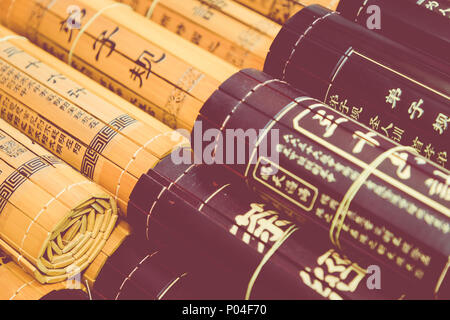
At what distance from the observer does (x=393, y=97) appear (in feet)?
7.33

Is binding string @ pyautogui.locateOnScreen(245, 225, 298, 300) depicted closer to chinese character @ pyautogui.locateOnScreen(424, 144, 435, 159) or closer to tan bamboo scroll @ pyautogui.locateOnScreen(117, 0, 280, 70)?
chinese character @ pyautogui.locateOnScreen(424, 144, 435, 159)

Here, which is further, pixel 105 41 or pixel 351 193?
pixel 105 41

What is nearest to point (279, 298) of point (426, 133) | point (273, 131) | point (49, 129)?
point (273, 131)

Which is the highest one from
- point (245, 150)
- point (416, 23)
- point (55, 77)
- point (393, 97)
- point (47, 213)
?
point (416, 23)

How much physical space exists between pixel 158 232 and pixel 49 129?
0.91 meters

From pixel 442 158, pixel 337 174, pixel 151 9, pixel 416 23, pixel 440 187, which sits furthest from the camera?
pixel 151 9

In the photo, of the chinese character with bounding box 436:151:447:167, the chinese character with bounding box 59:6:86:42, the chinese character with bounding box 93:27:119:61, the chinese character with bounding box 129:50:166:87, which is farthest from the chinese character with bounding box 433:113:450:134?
the chinese character with bounding box 59:6:86:42

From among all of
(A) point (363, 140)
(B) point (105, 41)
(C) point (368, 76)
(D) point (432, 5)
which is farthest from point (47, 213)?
(D) point (432, 5)

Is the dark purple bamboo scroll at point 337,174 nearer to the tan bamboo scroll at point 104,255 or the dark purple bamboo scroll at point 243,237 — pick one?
the dark purple bamboo scroll at point 243,237

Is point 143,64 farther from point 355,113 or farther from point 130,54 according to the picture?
point 355,113

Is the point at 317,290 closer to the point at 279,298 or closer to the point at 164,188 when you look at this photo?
the point at 279,298

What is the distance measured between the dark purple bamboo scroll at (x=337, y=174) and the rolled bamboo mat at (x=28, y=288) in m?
0.95

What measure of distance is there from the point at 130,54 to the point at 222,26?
2.00 feet

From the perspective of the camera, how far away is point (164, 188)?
88.5 inches
